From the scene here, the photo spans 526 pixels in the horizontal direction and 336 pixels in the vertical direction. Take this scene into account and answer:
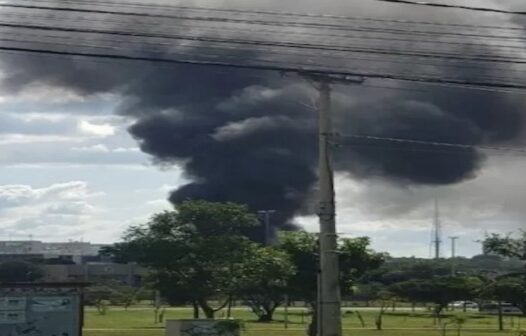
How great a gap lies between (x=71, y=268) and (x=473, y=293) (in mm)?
86459

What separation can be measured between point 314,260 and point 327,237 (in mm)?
24032

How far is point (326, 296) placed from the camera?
25172mm

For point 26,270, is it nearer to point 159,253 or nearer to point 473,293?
point 473,293

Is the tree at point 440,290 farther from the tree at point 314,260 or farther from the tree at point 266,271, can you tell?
the tree at point 314,260

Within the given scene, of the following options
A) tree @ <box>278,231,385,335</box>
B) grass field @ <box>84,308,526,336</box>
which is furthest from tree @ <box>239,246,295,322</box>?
grass field @ <box>84,308,526,336</box>

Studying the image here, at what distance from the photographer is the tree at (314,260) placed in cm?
4641

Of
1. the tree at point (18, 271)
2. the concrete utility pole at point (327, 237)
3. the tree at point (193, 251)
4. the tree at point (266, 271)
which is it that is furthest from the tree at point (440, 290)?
the concrete utility pole at point (327, 237)

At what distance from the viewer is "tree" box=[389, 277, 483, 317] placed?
336ft

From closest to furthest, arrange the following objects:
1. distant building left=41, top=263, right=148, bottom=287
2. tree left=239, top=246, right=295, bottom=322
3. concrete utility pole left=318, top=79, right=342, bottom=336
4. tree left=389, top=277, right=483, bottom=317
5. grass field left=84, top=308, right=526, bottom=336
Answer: concrete utility pole left=318, top=79, right=342, bottom=336, tree left=239, top=246, right=295, bottom=322, grass field left=84, top=308, right=526, bottom=336, tree left=389, top=277, right=483, bottom=317, distant building left=41, top=263, right=148, bottom=287

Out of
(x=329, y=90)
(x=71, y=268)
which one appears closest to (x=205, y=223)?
(x=329, y=90)

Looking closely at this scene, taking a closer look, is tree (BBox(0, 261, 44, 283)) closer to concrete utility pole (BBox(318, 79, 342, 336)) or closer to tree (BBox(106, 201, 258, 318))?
tree (BBox(106, 201, 258, 318))

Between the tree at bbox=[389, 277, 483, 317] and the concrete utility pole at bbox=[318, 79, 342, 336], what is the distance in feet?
234

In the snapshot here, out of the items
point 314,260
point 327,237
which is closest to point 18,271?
point 314,260

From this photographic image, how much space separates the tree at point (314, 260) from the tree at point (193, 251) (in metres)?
3.38
